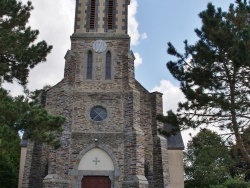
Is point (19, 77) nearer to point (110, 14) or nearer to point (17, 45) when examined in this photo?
point (17, 45)

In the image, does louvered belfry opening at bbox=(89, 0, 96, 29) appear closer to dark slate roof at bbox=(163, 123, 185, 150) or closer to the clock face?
the clock face

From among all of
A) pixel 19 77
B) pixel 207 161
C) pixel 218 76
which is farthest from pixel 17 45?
pixel 207 161

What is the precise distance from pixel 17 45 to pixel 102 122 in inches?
321

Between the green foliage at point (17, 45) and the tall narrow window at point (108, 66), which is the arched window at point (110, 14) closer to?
the tall narrow window at point (108, 66)

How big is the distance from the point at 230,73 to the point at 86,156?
994cm

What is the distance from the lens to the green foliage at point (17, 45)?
43.0ft

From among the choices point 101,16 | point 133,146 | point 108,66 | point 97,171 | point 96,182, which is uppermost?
point 101,16

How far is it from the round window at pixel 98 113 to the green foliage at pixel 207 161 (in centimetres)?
535

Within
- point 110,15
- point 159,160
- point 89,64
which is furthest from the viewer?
point 110,15

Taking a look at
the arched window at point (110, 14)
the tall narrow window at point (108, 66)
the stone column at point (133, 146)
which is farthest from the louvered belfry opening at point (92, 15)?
the stone column at point (133, 146)

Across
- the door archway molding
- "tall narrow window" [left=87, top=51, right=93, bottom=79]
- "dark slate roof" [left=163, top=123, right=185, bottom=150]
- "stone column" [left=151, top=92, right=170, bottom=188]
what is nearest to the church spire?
"tall narrow window" [left=87, top=51, right=93, bottom=79]

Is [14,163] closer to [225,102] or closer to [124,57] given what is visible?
[124,57]

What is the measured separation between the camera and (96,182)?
1930cm

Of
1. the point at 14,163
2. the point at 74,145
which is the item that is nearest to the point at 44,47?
the point at 74,145
